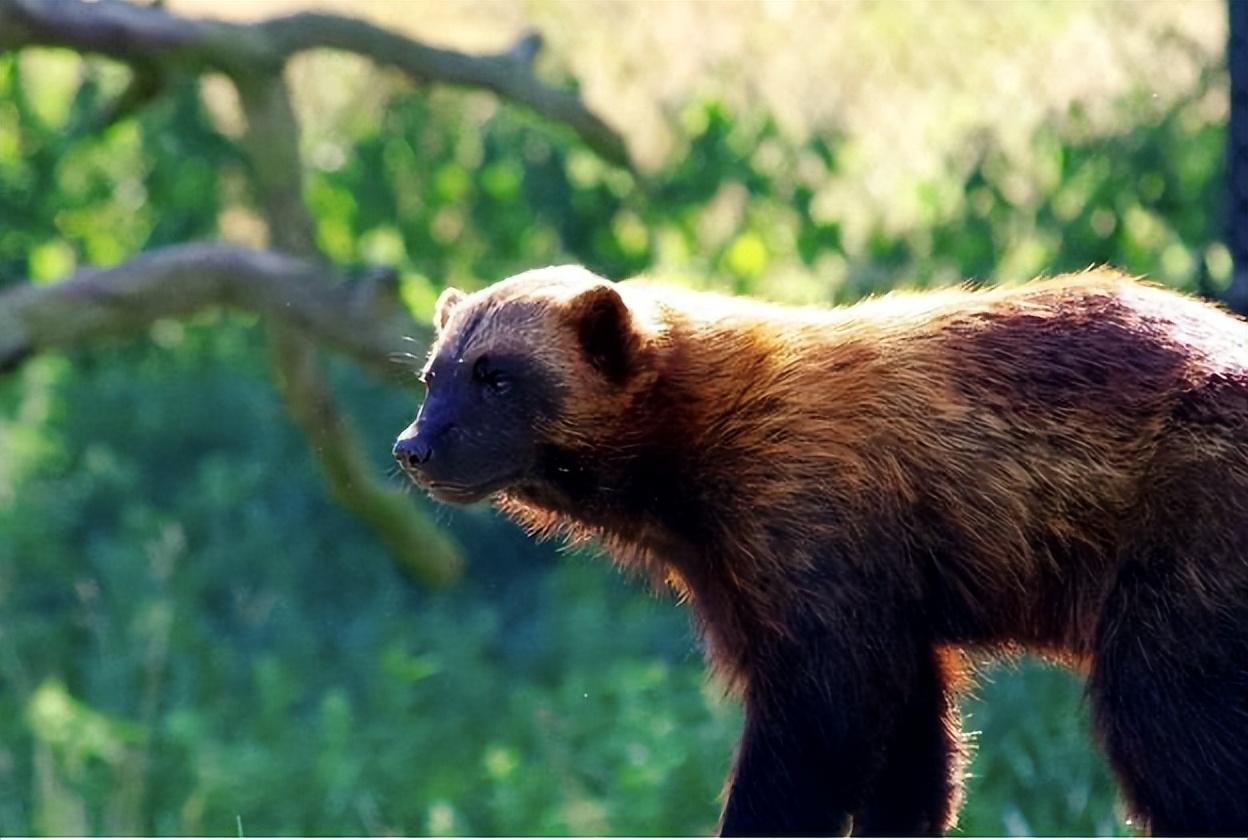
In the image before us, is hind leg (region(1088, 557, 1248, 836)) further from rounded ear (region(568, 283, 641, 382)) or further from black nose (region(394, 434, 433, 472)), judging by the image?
black nose (region(394, 434, 433, 472))

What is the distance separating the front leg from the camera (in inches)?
156

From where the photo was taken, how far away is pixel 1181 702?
3812 millimetres

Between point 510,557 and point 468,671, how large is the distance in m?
0.96

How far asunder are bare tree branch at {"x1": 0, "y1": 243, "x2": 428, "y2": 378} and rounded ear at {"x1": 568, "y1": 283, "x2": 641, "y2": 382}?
2.67 meters

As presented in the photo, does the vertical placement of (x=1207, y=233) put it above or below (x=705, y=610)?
below

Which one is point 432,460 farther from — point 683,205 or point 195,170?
point 195,170

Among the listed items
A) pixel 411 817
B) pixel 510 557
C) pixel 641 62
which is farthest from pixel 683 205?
pixel 411 817

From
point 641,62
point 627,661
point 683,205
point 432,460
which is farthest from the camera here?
point 641,62

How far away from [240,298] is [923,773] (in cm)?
360

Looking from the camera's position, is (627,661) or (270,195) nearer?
(270,195)

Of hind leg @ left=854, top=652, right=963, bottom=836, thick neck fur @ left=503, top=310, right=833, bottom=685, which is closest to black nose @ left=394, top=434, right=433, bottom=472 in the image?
thick neck fur @ left=503, top=310, right=833, bottom=685

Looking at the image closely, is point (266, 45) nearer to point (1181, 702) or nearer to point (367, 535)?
point (367, 535)

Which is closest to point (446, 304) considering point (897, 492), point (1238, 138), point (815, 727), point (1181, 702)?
point (897, 492)

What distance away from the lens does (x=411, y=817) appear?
26.1 ft
